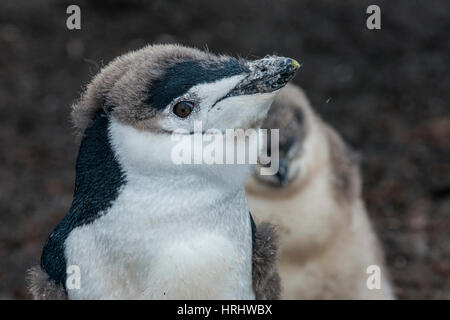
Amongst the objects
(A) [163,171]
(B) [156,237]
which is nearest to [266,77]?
(A) [163,171]

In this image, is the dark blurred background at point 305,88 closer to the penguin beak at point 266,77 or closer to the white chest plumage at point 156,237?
the white chest plumage at point 156,237

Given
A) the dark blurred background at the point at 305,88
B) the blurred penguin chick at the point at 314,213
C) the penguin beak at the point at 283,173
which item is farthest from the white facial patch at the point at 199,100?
the dark blurred background at the point at 305,88

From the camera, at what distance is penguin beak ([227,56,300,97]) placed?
8.51 feet

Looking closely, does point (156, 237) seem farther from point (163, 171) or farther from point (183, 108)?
point (183, 108)

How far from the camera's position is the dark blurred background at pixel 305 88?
5.64 metres

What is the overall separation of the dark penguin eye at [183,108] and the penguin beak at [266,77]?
0.13 meters

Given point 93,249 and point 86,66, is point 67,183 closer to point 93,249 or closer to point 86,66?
point 86,66

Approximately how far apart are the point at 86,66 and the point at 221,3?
1660 millimetres

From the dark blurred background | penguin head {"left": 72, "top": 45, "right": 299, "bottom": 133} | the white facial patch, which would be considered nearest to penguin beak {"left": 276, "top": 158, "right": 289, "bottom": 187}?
the dark blurred background

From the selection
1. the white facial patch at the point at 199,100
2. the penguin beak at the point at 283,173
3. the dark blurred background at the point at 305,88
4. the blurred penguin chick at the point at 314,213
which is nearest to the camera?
the white facial patch at the point at 199,100

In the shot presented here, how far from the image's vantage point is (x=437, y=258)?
17.8 ft

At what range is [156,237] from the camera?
2.67m

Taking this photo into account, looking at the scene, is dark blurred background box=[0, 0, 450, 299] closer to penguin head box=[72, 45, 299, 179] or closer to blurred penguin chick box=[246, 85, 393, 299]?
blurred penguin chick box=[246, 85, 393, 299]

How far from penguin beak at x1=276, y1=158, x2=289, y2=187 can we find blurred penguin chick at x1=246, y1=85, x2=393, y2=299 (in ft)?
0.37
